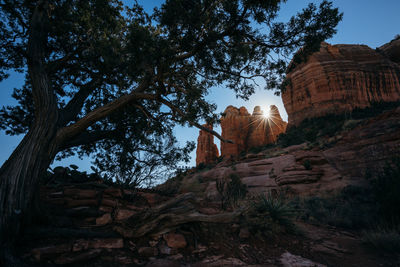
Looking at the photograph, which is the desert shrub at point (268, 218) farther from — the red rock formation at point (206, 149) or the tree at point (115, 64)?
the red rock formation at point (206, 149)

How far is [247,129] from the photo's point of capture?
194ft

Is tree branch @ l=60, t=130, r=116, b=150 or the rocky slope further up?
tree branch @ l=60, t=130, r=116, b=150

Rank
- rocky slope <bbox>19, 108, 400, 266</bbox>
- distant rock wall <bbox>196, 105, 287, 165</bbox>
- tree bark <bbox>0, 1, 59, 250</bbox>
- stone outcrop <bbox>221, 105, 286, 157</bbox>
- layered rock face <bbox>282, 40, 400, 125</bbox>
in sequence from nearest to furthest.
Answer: rocky slope <bbox>19, 108, 400, 266</bbox> < tree bark <bbox>0, 1, 59, 250</bbox> < layered rock face <bbox>282, 40, 400, 125</bbox> < stone outcrop <bbox>221, 105, 286, 157</bbox> < distant rock wall <bbox>196, 105, 287, 165</bbox>

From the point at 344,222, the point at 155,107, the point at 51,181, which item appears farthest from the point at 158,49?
the point at 344,222

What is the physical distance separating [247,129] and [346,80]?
2807 cm

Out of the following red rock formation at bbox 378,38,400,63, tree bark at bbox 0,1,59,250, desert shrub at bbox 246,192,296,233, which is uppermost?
red rock formation at bbox 378,38,400,63

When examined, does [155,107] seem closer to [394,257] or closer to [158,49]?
[158,49]

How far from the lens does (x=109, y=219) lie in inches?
149

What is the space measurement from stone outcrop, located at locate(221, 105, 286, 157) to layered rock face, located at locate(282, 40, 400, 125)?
14093 mm

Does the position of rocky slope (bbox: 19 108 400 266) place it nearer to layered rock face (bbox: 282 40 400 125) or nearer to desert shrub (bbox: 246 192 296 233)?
desert shrub (bbox: 246 192 296 233)

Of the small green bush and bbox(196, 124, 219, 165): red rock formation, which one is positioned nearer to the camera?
the small green bush

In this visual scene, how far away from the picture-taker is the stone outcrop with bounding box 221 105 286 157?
55.6 metres

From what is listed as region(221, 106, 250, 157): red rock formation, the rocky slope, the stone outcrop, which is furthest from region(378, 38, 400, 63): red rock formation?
the rocky slope

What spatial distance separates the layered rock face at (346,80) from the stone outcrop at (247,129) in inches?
555
